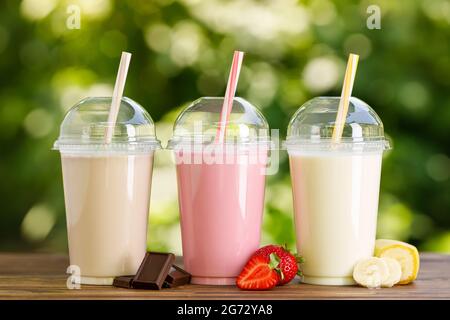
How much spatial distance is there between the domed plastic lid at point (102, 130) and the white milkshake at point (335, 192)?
0.36 metres

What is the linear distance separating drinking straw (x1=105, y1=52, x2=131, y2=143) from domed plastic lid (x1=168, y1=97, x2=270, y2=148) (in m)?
0.15

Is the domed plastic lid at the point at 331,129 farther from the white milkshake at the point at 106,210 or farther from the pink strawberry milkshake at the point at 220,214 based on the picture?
the white milkshake at the point at 106,210

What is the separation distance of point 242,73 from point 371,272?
2089mm

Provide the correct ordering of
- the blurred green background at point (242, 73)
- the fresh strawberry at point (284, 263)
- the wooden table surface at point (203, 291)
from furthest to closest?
1. the blurred green background at point (242, 73)
2. the fresh strawberry at point (284, 263)
3. the wooden table surface at point (203, 291)

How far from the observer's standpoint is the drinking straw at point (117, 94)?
188 centimetres

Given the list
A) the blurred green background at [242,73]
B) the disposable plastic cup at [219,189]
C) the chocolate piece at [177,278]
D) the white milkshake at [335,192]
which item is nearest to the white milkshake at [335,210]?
the white milkshake at [335,192]

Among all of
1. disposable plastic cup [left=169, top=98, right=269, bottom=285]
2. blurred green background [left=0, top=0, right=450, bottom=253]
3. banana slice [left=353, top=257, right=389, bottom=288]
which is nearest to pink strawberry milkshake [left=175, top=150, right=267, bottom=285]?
disposable plastic cup [left=169, top=98, right=269, bottom=285]

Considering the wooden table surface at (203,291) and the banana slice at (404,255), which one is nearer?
the wooden table surface at (203,291)

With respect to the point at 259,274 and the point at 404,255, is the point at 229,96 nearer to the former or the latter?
the point at 259,274

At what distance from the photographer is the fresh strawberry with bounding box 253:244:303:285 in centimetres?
181

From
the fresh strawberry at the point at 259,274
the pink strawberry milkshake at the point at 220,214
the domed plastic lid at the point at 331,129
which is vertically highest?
the domed plastic lid at the point at 331,129

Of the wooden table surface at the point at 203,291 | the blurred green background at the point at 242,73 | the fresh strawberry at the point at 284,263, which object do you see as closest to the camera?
the wooden table surface at the point at 203,291
